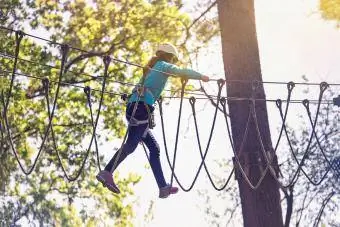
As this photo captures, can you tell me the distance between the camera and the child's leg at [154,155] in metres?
5.67

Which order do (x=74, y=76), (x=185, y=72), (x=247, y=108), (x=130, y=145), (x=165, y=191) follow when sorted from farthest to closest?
(x=74, y=76) < (x=247, y=108) < (x=165, y=191) < (x=130, y=145) < (x=185, y=72)

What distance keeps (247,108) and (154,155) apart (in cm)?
129

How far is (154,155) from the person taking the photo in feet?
18.6

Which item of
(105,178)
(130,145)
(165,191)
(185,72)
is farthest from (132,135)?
(185,72)

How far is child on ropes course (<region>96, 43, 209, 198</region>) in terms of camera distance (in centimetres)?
532

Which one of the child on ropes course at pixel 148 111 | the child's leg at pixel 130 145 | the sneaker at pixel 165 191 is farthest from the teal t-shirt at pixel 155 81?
the sneaker at pixel 165 191

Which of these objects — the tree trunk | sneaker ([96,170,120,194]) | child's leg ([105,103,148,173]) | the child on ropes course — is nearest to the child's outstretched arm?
the child on ropes course

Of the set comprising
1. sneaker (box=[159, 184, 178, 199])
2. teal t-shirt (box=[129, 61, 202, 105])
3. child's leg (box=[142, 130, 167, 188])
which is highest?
teal t-shirt (box=[129, 61, 202, 105])

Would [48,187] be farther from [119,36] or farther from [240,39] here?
[240,39]

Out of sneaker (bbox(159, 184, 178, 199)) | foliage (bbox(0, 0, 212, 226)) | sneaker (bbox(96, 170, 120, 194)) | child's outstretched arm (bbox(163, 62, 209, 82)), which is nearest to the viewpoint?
child's outstretched arm (bbox(163, 62, 209, 82))

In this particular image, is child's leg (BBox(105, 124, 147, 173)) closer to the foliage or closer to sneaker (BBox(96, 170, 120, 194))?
sneaker (BBox(96, 170, 120, 194))

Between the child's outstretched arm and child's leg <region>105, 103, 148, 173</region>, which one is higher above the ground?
the child's outstretched arm

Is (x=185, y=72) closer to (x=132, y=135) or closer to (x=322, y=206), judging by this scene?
(x=132, y=135)

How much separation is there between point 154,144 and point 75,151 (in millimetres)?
8874
